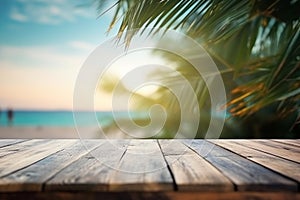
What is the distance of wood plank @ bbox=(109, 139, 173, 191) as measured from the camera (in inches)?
28.2

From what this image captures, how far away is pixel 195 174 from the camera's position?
0.81 metres

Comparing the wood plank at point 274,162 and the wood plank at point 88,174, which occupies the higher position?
the wood plank at point 88,174

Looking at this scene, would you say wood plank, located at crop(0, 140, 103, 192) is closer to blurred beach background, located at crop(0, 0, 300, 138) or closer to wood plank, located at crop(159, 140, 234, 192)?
blurred beach background, located at crop(0, 0, 300, 138)

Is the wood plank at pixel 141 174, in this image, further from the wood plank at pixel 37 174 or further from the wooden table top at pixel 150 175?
the wood plank at pixel 37 174

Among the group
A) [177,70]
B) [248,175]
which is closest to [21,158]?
[248,175]

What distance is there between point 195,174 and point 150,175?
106mm

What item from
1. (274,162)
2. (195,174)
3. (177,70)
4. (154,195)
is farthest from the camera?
(177,70)

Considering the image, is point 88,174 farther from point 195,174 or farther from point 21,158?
point 21,158

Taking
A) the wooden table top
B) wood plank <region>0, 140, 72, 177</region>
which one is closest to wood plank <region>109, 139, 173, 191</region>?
the wooden table top

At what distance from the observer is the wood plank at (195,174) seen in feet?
2.32

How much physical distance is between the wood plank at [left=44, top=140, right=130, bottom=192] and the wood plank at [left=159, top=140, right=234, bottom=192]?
0.16 metres

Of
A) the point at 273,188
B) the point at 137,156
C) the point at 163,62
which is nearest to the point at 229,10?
the point at 137,156

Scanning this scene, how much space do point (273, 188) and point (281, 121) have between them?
2828 mm

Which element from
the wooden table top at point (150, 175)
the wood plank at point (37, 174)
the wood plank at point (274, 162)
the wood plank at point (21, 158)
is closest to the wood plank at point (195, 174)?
the wooden table top at point (150, 175)
